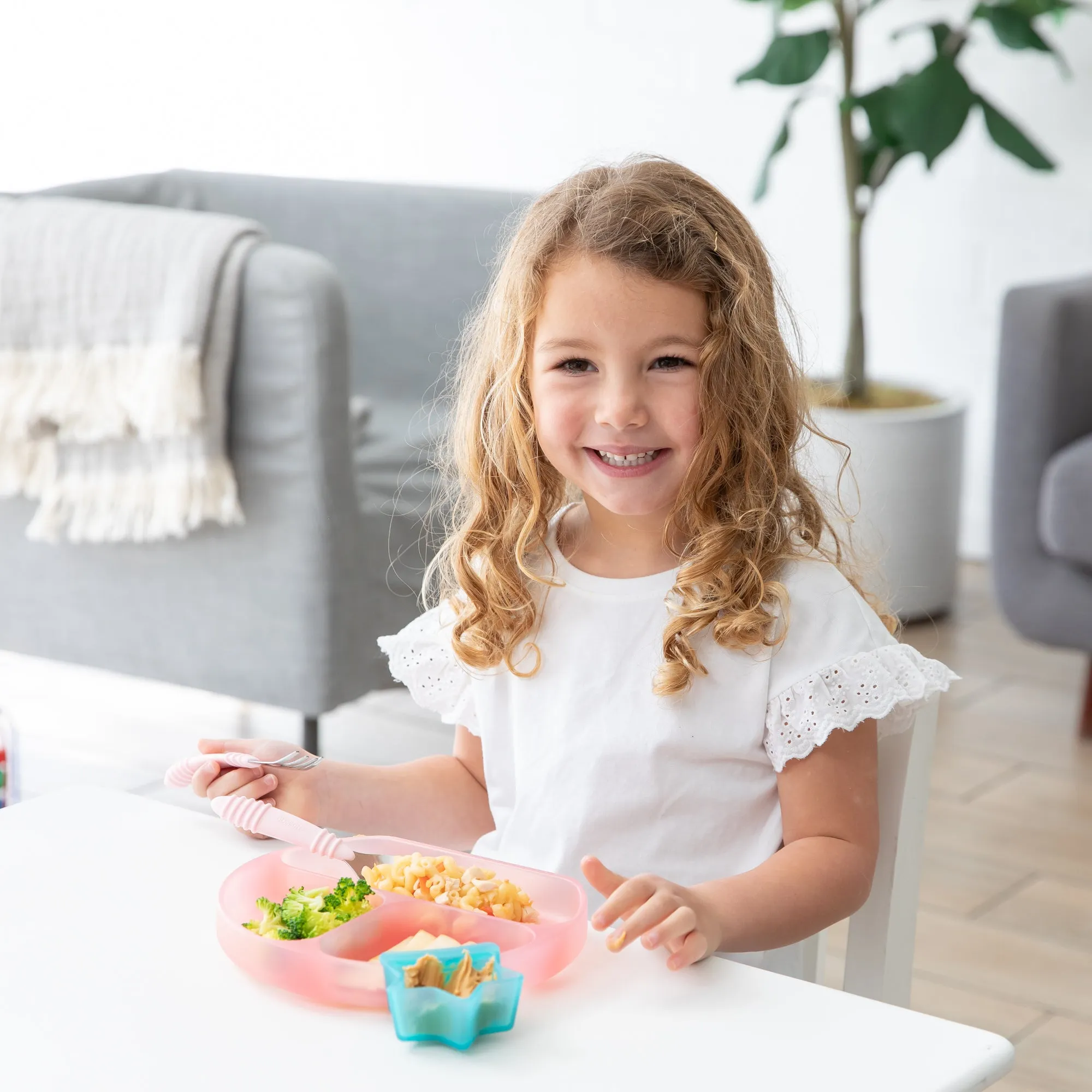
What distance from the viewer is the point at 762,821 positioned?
96cm

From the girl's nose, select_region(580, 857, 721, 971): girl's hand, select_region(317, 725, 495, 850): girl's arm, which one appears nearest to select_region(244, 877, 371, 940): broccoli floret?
select_region(580, 857, 721, 971): girl's hand

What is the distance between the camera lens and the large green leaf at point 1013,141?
9.39 ft

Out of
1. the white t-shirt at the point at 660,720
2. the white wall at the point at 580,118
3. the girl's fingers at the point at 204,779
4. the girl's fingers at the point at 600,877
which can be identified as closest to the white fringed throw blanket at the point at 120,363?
the white wall at the point at 580,118

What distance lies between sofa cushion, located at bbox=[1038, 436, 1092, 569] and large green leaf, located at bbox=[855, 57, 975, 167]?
0.69m

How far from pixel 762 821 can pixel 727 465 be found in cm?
22

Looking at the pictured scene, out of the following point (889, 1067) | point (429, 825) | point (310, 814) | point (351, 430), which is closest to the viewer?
point (889, 1067)

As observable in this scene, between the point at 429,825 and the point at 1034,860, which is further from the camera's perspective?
the point at 1034,860

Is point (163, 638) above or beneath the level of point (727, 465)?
beneath

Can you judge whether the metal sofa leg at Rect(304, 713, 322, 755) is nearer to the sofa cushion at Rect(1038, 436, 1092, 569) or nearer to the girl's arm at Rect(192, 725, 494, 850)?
the girl's arm at Rect(192, 725, 494, 850)

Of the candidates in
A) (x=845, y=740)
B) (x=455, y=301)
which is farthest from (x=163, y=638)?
(x=845, y=740)

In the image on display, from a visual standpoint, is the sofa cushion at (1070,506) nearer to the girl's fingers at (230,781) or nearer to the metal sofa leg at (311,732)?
the metal sofa leg at (311,732)

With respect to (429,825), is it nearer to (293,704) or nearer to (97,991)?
(97,991)

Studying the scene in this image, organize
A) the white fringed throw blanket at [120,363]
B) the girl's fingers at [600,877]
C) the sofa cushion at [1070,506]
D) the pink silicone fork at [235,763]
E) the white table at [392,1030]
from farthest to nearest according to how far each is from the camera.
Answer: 1. the sofa cushion at [1070,506]
2. the white fringed throw blanket at [120,363]
3. the pink silicone fork at [235,763]
4. the girl's fingers at [600,877]
5. the white table at [392,1030]

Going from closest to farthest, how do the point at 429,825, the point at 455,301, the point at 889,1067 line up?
the point at 889,1067 < the point at 429,825 < the point at 455,301
